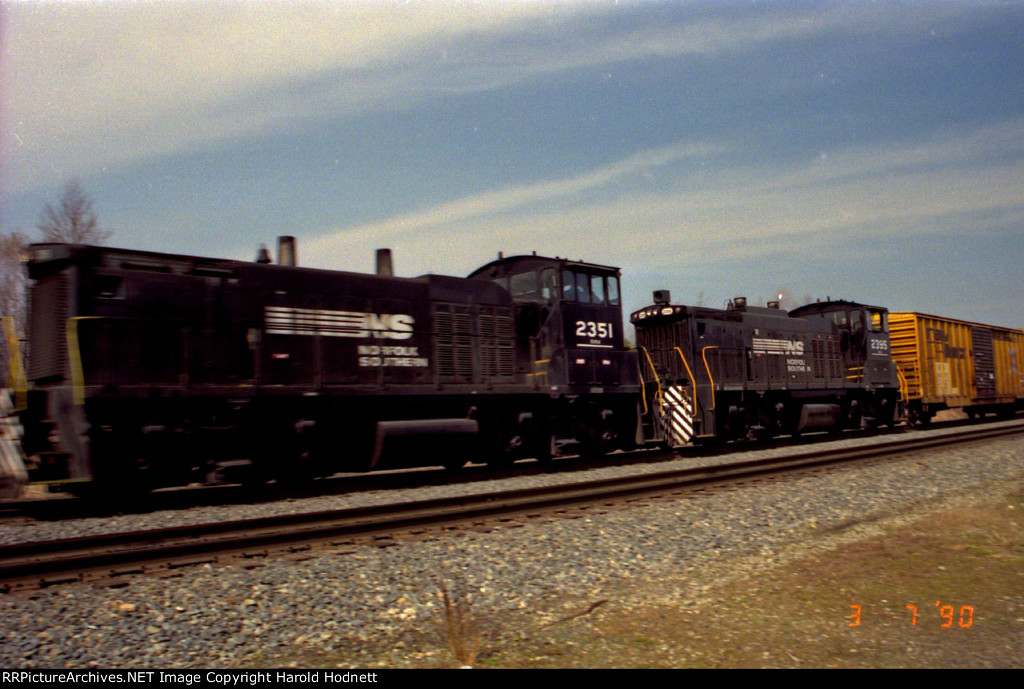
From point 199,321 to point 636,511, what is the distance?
5.97 meters

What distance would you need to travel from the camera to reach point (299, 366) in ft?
33.6

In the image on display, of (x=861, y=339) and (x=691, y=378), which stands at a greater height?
(x=861, y=339)

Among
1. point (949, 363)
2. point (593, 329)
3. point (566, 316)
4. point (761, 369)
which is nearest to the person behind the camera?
point (566, 316)

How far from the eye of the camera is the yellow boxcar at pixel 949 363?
2223cm

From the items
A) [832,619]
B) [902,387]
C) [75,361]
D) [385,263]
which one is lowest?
[832,619]

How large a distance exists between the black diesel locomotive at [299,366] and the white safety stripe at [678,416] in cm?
218

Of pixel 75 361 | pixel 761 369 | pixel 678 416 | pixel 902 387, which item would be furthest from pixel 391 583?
pixel 902 387

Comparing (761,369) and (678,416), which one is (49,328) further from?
(761,369)

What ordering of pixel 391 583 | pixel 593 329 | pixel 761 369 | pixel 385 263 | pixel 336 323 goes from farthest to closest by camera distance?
pixel 761 369 → pixel 593 329 → pixel 385 263 → pixel 336 323 → pixel 391 583

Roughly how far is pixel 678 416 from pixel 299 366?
335 inches

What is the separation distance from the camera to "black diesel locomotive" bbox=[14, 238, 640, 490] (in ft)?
28.5

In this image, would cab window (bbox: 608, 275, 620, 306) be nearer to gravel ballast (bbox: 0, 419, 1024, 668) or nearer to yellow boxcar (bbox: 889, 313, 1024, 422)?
gravel ballast (bbox: 0, 419, 1024, 668)
